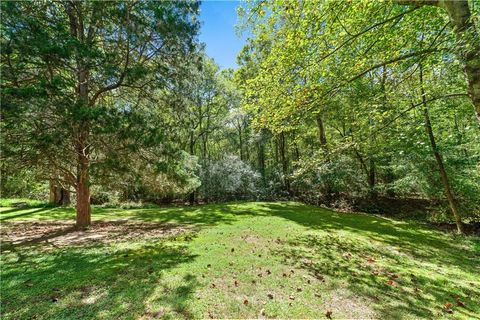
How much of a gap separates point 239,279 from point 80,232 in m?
5.93

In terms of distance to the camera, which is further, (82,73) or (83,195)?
(83,195)

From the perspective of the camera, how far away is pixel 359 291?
3660mm

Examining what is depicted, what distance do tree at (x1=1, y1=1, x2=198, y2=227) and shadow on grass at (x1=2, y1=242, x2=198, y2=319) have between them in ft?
7.88

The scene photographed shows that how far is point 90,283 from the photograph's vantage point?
3.56m

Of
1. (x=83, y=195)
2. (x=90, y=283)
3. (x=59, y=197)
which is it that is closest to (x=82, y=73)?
(x=83, y=195)

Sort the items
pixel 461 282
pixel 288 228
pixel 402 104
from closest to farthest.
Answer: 1. pixel 461 282
2. pixel 402 104
3. pixel 288 228

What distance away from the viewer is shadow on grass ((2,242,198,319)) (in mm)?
2875

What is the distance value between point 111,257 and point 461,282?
686cm

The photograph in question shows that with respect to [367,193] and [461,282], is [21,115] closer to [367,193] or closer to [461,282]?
[461,282]

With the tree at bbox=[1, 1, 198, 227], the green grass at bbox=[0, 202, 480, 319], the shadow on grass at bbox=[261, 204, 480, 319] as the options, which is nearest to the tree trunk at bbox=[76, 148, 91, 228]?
the tree at bbox=[1, 1, 198, 227]

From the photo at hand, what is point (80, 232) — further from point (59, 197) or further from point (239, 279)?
point (59, 197)

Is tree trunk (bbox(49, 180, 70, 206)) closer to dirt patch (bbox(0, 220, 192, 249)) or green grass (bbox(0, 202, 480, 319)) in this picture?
dirt patch (bbox(0, 220, 192, 249))

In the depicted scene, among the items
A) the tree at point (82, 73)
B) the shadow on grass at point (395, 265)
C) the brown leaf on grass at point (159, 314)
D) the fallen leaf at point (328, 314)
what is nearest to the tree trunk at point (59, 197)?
the tree at point (82, 73)

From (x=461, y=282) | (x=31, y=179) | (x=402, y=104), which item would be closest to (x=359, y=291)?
(x=461, y=282)
